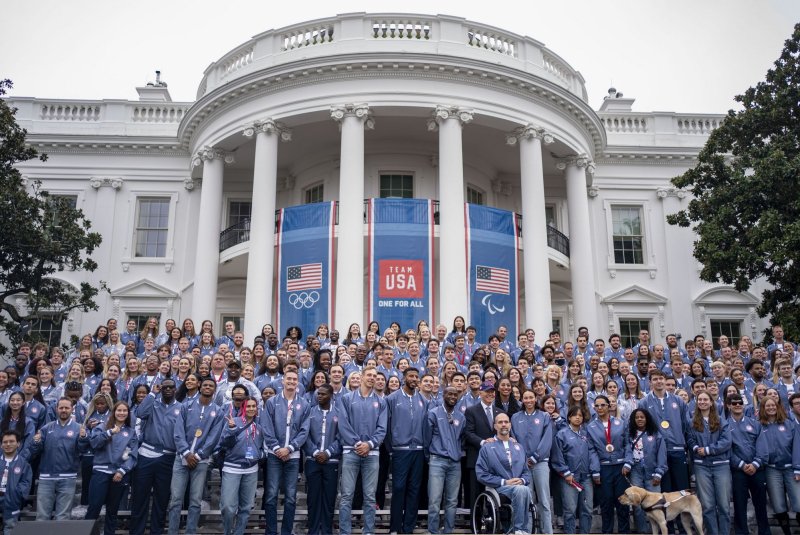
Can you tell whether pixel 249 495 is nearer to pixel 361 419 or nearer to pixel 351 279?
pixel 361 419

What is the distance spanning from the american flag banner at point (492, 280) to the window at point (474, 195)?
14.8 ft

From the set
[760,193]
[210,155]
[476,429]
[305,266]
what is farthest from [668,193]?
[476,429]

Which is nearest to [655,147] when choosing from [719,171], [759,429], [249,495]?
[719,171]

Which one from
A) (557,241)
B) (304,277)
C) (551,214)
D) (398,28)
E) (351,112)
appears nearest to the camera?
(304,277)

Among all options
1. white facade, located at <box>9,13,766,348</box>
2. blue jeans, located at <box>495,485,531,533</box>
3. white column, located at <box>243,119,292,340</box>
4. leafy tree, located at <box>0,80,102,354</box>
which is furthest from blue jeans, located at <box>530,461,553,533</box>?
leafy tree, located at <box>0,80,102,354</box>

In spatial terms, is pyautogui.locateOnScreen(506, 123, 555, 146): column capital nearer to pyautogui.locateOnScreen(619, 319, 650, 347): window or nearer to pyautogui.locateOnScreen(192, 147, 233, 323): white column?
pyautogui.locateOnScreen(619, 319, 650, 347): window

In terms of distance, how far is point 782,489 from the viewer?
29.8ft

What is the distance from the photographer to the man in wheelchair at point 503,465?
8.04 m

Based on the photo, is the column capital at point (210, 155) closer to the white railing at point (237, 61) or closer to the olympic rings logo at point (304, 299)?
the white railing at point (237, 61)

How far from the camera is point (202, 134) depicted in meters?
21.9

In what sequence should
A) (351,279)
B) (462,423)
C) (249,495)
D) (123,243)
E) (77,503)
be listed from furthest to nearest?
(123,243), (351,279), (77,503), (462,423), (249,495)

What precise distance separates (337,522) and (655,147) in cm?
1943

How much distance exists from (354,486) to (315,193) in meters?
15.6

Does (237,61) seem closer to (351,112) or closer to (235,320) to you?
(351,112)
